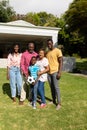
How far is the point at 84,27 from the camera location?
21.1m

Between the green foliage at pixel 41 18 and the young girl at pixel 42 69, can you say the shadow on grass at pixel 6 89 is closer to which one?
the young girl at pixel 42 69

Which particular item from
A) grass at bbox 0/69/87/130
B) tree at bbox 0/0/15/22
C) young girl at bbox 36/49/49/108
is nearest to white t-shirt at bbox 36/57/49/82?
young girl at bbox 36/49/49/108

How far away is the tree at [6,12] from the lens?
4255cm

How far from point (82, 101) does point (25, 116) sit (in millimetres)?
2436

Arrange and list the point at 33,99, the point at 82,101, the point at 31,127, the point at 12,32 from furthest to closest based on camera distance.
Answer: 1. the point at 12,32
2. the point at 82,101
3. the point at 33,99
4. the point at 31,127

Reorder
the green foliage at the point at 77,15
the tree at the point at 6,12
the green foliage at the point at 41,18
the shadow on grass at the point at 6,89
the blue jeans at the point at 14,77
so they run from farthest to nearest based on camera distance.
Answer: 1. the green foliage at the point at 41,18
2. the tree at the point at 6,12
3. the green foliage at the point at 77,15
4. the shadow on grass at the point at 6,89
5. the blue jeans at the point at 14,77

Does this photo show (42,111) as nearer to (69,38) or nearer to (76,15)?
(76,15)

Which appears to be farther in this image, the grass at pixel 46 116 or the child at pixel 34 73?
the child at pixel 34 73

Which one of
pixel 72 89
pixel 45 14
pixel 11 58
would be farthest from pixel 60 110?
pixel 45 14

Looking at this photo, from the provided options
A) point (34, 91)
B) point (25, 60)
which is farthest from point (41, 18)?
point (34, 91)

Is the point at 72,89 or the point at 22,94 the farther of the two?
the point at 72,89

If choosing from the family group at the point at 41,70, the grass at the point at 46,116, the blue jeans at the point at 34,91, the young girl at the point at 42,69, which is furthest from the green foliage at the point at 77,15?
the blue jeans at the point at 34,91

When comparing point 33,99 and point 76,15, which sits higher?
point 76,15

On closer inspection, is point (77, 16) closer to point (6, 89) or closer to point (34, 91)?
point (6, 89)
